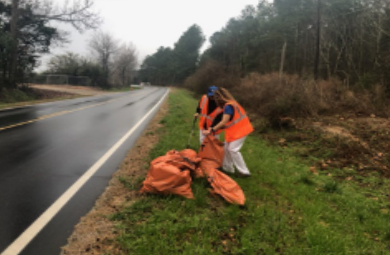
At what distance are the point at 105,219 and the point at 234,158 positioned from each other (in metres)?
A: 2.65

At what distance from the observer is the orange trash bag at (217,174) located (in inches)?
165

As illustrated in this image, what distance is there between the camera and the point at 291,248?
320 cm

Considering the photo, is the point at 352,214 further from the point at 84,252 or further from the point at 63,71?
the point at 63,71

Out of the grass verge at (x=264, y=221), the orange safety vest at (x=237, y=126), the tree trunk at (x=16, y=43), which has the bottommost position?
the grass verge at (x=264, y=221)

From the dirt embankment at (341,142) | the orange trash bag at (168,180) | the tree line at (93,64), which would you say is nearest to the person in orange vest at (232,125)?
the orange trash bag at (168,180)

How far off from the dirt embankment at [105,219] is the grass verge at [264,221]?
137 millimetres

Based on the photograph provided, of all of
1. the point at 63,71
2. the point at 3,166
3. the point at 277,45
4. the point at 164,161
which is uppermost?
the point at 277,45

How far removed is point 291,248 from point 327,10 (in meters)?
35.1

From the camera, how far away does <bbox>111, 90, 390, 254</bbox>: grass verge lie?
10.4ft

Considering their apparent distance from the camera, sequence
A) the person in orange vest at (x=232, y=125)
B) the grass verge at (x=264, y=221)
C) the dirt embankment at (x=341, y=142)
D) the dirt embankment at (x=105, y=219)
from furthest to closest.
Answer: the dirt embankment at (x=341, y=142)
the person in orange vest at (x=232, y=125)
the grass verge at (x=264, y=221)
the dirt embankment at (x=105, y=219)

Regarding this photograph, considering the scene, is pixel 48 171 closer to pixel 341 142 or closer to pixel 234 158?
pixel 234 158

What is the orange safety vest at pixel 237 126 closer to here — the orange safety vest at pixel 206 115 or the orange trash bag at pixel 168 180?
the orange safety vest at pixel 206 115

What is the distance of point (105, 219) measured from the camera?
355 cm

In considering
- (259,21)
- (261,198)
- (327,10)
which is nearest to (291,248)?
(261,198)
